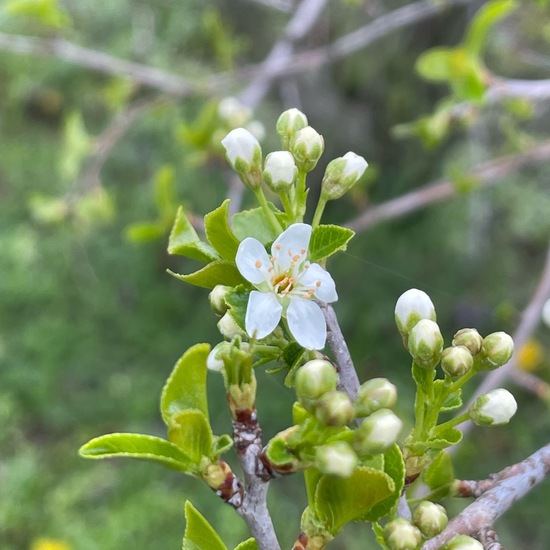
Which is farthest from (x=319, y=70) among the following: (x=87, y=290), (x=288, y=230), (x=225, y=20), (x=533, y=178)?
(x=288, y=230)

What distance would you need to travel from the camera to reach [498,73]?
3.12m

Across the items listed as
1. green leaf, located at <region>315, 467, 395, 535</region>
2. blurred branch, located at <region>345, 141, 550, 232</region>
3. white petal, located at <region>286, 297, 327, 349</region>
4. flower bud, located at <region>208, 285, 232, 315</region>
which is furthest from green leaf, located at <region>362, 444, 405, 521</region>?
blurred branch, located at <region>345, 141, 550, 232</region>

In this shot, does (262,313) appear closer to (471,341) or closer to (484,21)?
(471,341)

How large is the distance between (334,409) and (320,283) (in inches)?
6.4

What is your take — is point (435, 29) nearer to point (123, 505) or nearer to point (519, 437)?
point (519, 437)

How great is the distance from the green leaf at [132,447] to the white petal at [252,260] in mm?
176

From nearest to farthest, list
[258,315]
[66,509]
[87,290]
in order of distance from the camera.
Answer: [258,315] < [66,509] < [87,290]

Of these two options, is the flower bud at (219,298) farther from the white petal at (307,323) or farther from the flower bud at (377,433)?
the flower bud at (377,433)

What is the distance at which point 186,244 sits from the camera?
58cm

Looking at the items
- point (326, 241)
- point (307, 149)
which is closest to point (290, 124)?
point (307, 149)

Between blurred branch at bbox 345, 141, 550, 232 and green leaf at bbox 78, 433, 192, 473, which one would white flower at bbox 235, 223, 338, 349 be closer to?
green leaf at bbox 78, 433, 192, 473

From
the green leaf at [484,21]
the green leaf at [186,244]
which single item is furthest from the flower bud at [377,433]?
the green leaf at [484,21]

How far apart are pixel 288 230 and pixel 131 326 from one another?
2769mm

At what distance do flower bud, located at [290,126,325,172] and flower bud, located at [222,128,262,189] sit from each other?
5 cm
